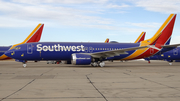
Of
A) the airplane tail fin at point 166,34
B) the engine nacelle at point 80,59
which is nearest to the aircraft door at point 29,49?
the engine nacelle at point 80,59

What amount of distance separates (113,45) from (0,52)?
880 inches

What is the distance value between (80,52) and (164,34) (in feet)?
47.1

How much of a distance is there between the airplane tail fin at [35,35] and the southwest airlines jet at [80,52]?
8.09 metres

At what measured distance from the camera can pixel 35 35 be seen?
121 feet

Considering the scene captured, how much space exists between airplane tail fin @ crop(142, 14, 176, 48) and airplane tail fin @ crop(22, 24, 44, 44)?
19077 mm

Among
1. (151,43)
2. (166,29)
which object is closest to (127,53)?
(151,43)

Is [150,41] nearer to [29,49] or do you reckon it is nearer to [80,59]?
[80,59]

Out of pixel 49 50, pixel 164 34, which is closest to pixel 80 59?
pixel 49 50

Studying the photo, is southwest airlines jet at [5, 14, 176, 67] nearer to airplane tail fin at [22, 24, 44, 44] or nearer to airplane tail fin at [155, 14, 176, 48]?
airplane tail fin at [155, 14, 176, 48]

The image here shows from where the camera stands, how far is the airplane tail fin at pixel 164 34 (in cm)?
3189

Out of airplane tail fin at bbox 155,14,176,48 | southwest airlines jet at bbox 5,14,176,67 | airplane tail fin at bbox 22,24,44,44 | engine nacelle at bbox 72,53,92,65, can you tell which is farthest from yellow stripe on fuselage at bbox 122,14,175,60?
airplane tail fin at bbox 22,24,44,44

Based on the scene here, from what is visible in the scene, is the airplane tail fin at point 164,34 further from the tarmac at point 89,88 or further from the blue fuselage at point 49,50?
the tarmac at point 89,88

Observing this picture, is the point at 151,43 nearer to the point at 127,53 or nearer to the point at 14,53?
the point at 127,53

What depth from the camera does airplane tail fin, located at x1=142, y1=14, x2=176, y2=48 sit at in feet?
105
